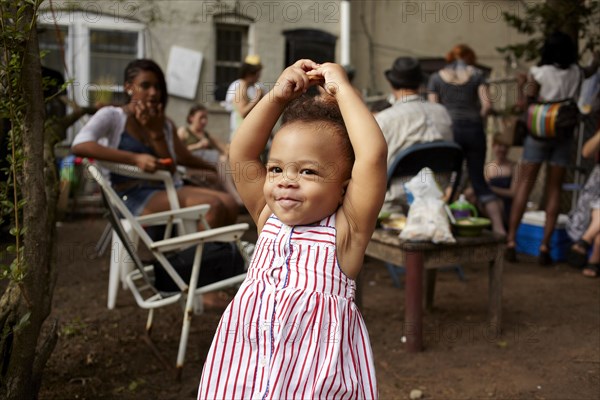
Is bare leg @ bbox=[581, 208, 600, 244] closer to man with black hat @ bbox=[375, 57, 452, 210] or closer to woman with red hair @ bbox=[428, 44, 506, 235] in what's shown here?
woman with red hair @ bbox=[428, 44, 506, 235]

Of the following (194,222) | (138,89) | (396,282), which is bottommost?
(396,282)

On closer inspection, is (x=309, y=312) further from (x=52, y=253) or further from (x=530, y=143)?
(x=530, y=143)

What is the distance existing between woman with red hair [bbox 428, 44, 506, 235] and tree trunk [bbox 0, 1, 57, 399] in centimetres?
427

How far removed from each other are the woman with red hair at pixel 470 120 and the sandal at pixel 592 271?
2.59 feet

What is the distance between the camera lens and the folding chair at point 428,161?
4.27 metres

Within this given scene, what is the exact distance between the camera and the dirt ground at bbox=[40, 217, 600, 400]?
308 cm

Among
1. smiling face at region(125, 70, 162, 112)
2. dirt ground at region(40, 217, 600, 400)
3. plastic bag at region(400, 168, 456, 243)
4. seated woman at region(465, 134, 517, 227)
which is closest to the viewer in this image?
dirt ground at region(40, 217, 600, 400)

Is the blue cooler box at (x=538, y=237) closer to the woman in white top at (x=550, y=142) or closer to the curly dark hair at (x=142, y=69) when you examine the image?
the woman in white top at (x=550, y=142)

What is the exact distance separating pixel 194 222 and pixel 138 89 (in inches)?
38.2

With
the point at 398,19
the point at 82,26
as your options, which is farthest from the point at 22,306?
the point at 398,19

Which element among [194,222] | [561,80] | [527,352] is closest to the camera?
[527,352]

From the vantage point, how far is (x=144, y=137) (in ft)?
13.9

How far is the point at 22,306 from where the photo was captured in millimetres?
2299

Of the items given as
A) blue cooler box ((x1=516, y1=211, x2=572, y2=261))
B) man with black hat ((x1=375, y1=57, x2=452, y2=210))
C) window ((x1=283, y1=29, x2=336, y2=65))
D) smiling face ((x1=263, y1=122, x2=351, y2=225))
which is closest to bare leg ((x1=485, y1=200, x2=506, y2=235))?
blue cooler box ((x1=516, y1=211, x2=572, y2=261))
